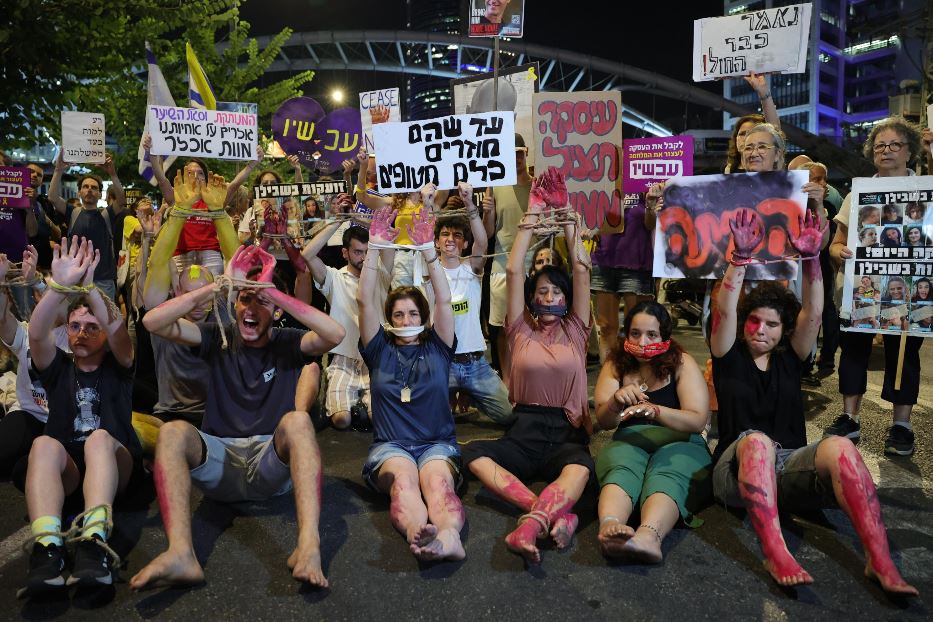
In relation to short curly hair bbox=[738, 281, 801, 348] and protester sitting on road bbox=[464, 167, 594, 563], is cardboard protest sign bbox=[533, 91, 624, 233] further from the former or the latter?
short curly hair bbox=[738, 281, 801, 348]

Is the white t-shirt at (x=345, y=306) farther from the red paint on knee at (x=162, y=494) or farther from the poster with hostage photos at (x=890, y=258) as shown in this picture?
the poster with hostage photos at (x=890, y=258)

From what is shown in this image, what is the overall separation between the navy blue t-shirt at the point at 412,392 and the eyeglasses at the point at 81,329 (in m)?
1.36

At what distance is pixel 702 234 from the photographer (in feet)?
15.2

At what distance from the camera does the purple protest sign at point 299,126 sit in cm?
822

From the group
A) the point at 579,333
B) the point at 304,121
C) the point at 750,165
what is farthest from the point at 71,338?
the point at 304,121

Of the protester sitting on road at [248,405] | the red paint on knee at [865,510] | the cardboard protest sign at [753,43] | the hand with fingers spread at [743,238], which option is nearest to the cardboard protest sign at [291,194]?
the protester sitting on road at [248,405]

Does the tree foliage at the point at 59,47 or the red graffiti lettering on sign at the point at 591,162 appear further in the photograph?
the tree foliage at the point at 59,47

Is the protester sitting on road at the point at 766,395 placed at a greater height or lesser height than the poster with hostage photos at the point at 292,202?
lesser

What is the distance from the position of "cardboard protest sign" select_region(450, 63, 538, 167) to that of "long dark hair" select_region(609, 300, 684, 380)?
337 cm

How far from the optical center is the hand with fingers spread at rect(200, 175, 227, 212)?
4.76m

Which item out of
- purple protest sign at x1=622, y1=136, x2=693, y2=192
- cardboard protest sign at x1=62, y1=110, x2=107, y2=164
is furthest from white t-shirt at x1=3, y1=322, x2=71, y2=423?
purple protest sign at x1=622, y1=136, x2=693, y2=192

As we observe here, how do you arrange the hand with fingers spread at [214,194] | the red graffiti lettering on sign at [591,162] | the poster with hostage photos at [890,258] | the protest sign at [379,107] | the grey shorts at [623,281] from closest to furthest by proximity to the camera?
1. the poster with hostage photos at [890,258]
2. the hand with fingers spread at [214,194]
3. the red graffiti lettering on sign at [591,162]
4. the grey shorts at [623,281]
5. the protest sign at [379,107]

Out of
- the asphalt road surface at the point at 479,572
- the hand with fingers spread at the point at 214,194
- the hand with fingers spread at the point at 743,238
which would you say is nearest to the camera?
the asphalt road surface at the point at 479,572

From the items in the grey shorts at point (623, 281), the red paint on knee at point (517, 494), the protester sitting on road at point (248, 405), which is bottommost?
the red paint on knee at point (517, 494)
